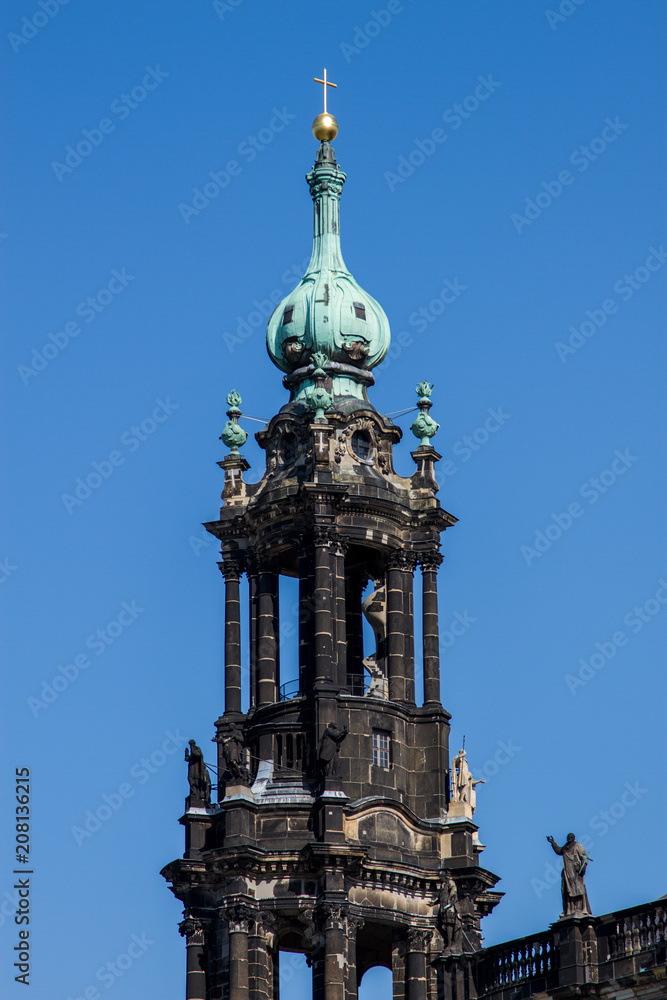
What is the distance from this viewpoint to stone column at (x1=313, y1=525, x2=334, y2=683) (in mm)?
92250

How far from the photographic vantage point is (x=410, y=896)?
9112cm

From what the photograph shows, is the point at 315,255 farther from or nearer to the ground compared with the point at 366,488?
farther from the ground

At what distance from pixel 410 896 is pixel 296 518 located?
12578mm

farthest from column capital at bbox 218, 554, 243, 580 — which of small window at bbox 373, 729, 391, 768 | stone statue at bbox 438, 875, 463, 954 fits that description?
stone statue at bbox 438, 875, 463, 954

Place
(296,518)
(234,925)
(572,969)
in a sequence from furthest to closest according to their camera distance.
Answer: (296,518) < (234,925) < (572,969)

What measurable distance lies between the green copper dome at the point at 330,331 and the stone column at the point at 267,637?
6508mm

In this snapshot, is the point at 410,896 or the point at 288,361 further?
the point at 288,361

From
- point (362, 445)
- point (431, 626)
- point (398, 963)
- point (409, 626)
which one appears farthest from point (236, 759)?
point (362, 445)

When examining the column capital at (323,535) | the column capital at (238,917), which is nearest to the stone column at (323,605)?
the column capital at (323,535)

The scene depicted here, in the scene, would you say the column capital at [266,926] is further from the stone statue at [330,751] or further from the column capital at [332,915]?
the stone statue at [330,751]

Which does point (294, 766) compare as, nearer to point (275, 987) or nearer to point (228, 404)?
point (275, 987)

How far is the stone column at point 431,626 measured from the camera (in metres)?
94.8

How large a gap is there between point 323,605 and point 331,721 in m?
3.73

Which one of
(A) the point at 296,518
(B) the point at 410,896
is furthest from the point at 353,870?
(A) the point at 296,518
